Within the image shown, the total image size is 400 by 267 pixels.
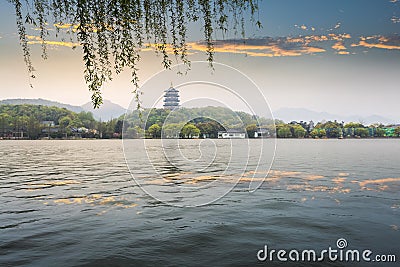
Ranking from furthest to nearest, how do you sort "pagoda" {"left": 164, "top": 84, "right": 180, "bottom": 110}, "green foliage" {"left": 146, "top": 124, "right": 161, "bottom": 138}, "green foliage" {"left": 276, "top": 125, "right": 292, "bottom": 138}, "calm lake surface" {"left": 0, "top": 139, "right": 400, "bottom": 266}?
1. "green foliage" {"left": 276, "top": 125, "right": 292, "bottom": 138}
2. "green foliage" {"left": 146, "top": 124, "right": 161, "bottom": 138}
3. "pagoda" {"left": 164, "top": 84, "right": 180, "bottom": 110}
4. "calm lake surface" {"left": 0, "top": 139, "right": 400, "bottom": 266}

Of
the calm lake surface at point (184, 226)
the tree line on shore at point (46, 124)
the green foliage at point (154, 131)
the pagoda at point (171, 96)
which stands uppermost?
the tree line on shore at point (46, 124)

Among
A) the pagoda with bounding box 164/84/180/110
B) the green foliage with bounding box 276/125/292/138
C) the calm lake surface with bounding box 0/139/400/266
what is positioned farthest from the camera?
the green foliage with bounding box 276/125/292/138

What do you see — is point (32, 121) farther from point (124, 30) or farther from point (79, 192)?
point (124, 30)

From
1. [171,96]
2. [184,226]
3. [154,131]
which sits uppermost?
[171,96]

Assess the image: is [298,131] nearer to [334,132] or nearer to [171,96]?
[334,132]

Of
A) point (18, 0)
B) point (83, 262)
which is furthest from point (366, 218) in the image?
point (18, 0)

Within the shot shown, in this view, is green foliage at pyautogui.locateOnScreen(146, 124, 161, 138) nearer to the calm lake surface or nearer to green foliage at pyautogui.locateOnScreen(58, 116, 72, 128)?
the calm lake surface

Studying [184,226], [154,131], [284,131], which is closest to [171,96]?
[184,226]

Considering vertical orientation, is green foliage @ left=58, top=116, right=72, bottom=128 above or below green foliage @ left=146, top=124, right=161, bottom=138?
above

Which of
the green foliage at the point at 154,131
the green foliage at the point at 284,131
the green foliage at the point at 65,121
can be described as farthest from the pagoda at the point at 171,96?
the green foliage at the point at 65,121

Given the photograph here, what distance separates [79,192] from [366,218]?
39.6 feet

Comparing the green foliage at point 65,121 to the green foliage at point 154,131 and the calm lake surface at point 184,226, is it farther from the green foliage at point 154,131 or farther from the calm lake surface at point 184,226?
the calm lake surface at point 184,226

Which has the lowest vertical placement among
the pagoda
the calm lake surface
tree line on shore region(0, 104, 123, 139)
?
the calm lake surface

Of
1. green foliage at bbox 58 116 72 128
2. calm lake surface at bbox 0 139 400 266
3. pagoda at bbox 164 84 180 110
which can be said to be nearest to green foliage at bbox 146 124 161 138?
pagoda at bbox 164 84 180 110
